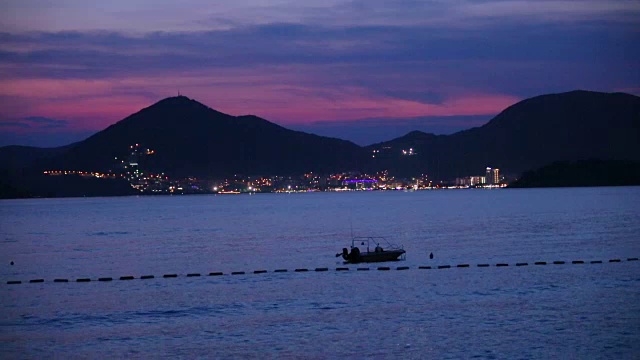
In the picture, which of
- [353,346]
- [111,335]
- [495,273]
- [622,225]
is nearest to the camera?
[353,346]

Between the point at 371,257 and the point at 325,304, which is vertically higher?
the point at 371,257

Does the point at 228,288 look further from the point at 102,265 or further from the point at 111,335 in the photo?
the point at 102,265

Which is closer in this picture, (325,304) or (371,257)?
(325,304)

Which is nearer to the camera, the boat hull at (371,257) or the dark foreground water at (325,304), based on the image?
the dark foreground water at (325,304)

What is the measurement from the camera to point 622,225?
3706 inches

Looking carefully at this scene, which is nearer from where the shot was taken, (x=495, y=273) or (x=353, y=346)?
(x=353, y=346)

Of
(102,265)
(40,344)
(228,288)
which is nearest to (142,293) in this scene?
(228,288)

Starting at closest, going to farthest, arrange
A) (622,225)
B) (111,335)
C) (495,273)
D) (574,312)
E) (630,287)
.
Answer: (111,335), (574,312), (630,287), (495,273), (622,225)

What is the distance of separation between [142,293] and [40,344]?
1331 centimetres

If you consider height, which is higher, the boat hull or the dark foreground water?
the boat hull

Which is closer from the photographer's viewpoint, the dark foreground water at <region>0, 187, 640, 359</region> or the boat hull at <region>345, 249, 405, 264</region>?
the dark foreground water at <region>0, 187, 640, 359</region>

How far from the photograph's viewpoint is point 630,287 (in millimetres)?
41969

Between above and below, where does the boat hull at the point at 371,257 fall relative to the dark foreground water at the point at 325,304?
above

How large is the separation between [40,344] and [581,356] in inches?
719
